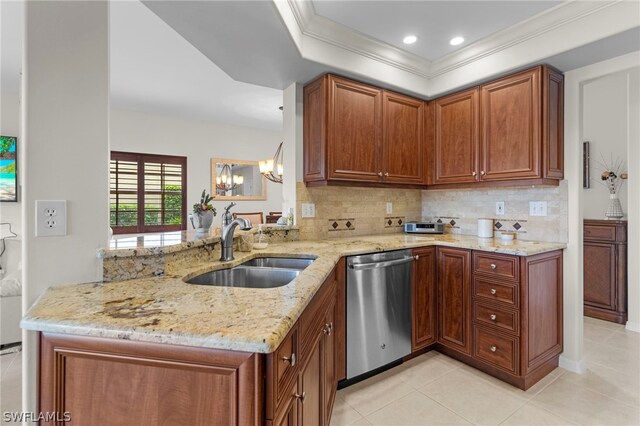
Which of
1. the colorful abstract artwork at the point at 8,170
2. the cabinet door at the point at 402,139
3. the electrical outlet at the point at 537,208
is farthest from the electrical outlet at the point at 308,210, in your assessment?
the colorful abstract artwork at the point at 8,170

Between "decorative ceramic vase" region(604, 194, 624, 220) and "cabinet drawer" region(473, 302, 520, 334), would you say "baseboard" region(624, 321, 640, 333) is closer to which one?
"decorative ceramic vase" region(604, 194, 624, 220)

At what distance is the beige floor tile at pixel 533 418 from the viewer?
1754 mm

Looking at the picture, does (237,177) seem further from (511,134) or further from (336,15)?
(511,134)

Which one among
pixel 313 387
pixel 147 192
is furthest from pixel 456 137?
pixel 147 192

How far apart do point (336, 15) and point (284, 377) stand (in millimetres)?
2208

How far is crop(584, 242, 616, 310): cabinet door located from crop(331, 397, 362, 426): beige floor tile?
10.1 feet

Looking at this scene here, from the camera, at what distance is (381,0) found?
6.44 ft

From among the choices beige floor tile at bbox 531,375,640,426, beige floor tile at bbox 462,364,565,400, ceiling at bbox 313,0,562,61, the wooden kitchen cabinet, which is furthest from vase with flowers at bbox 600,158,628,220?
ceiling at bbox 313,0,562,61

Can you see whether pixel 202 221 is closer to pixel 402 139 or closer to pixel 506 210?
pixel 402 139

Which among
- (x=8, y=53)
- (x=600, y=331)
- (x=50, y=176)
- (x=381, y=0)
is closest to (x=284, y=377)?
(x=50, y=176)

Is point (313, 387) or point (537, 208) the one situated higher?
point (537, 208)

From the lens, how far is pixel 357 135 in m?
2.57

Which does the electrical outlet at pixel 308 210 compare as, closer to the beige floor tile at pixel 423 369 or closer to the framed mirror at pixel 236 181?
the beige floor tile at pixel 423 369

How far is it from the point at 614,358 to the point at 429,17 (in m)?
2.98
